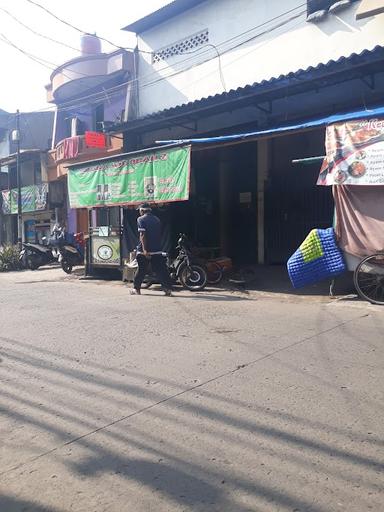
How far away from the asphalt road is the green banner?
13.4 feet

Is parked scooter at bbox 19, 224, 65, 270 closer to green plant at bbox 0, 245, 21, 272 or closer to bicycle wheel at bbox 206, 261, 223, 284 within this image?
green plant at bbox 0, 245, 21, 272

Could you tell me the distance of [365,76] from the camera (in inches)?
377

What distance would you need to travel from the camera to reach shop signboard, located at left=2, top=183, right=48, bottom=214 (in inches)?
875

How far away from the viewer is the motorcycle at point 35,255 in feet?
56.9

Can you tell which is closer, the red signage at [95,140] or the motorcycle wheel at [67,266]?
the motorcycle wheel at [67,266]

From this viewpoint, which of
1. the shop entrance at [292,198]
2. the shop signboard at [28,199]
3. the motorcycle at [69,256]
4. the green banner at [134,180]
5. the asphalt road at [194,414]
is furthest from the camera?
the shop signboard at [28,199]

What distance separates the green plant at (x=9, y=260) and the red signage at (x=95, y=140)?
16.0 ft

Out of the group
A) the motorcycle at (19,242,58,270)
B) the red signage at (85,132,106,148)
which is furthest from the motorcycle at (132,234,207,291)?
the motorcycle at (19,242,58,270)

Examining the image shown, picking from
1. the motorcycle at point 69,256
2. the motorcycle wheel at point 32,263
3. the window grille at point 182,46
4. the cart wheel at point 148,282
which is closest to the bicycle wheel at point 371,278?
the cart wheel at point 148,282

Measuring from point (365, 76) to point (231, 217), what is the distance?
Answer: 211 inches

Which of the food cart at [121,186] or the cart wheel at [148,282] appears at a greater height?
the food cart at [121,186]

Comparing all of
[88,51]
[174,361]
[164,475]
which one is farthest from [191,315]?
[88,51]

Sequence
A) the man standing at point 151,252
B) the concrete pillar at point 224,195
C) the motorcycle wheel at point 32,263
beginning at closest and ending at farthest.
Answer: the man standing at point 151,252
the concrete pillar at point 224,195
the motorcycle wheel at point 32,263

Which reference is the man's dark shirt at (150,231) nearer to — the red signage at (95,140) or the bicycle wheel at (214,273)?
the bicycle wheel at (214,273)
